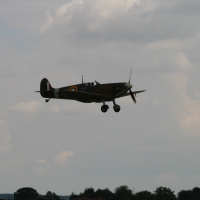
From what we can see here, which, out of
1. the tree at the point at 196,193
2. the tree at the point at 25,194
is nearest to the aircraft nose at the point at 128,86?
the tree at the point at 196,193

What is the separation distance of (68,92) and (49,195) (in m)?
126

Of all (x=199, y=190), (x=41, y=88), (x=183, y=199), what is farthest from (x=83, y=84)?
(x=199, y=190)

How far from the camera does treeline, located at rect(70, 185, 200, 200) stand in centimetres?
13225

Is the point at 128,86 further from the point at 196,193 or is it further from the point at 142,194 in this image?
the point at 196,193

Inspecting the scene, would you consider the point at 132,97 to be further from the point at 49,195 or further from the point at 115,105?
the point at 49,195

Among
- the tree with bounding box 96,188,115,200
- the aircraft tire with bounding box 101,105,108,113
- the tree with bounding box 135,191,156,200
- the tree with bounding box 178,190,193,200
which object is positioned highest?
the tree with bounding box 96,188,115,200

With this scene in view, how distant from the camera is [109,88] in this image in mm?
54188

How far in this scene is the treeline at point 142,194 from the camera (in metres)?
132

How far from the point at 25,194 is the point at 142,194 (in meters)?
43.4

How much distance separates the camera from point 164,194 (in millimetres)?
136500

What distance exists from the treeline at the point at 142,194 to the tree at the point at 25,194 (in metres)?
12.3

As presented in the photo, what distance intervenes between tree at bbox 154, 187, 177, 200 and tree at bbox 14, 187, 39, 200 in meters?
39.0

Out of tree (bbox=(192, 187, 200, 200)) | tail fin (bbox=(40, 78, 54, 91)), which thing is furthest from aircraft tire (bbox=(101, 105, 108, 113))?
tree (bbox=(192, 187, 200, 200))

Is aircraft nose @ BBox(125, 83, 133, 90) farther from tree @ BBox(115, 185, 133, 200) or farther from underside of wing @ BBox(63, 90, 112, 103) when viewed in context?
tree @ BBox(115, 185, 133, 200)
